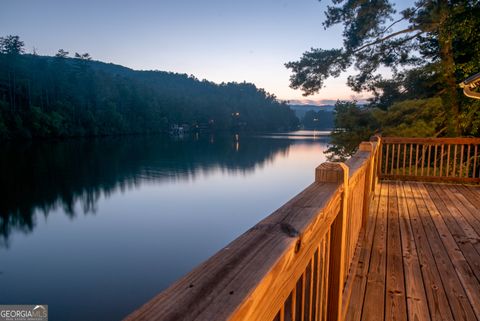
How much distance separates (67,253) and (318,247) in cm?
1399

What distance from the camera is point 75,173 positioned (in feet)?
89.9

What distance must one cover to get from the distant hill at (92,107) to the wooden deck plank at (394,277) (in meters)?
49.9

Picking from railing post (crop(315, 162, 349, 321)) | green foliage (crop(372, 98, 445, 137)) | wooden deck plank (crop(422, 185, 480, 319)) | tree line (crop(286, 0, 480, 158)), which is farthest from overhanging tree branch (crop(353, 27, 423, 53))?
railing post (crop(315, 162, 349, 321))

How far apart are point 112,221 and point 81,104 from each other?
158 ft

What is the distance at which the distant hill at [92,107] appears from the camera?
153ft

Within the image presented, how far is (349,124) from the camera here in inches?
436

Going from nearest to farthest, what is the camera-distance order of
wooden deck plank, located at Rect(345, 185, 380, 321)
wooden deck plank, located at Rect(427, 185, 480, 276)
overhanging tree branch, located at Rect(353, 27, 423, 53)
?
wooden deck plank, located at Rect(345, 185, 380, 321) → wooden deck plank, located at Rect(427, 185, 480, 276) → overhanging tree branch, located at Rect(353, 27, 423, 53)

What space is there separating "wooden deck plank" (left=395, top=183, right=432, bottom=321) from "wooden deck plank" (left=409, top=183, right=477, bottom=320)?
0.52 feet

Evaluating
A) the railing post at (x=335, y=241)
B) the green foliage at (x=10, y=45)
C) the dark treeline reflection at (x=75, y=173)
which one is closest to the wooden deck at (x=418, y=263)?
the railing post at (x=335, y=241)

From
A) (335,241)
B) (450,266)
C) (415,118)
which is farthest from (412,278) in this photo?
(415,118)

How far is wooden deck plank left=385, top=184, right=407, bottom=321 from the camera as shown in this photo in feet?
6.67

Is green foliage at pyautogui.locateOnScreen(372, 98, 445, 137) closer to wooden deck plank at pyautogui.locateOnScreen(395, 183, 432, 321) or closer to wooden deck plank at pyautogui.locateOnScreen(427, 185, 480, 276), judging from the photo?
wooden deck plank at pyautogui.locateOnScreen(427, 185, 480, 276)

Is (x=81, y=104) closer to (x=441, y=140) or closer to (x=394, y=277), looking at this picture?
(x=441, y=140)

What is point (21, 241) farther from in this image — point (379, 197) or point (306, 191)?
point (306, 191)
